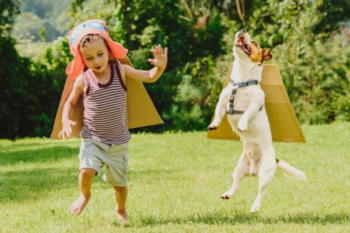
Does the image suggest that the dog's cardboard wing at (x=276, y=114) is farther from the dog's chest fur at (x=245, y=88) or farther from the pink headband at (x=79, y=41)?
the pink headband at (x=79, y=41)

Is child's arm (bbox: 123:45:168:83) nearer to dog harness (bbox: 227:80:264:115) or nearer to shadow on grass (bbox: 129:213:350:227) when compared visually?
dog harness (bbox: 227:80:264:115)

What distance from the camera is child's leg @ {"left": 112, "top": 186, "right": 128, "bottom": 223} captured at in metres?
4.43

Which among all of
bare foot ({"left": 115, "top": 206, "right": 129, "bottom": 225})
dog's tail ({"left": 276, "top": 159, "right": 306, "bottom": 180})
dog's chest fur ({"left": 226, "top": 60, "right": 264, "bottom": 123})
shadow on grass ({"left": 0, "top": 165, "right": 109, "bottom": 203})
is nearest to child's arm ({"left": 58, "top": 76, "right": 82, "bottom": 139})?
bare foot ({"left": 115, "top": 206, "right": 129, "bottom": 225})

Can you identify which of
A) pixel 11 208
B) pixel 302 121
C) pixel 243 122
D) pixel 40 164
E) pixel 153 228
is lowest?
pixel 302 121

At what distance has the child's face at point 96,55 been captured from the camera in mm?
3990

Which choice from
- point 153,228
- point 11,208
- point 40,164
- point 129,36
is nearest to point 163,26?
point 129,36

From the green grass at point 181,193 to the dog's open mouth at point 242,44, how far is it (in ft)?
4.59

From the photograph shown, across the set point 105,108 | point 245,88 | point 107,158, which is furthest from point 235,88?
point 107,158

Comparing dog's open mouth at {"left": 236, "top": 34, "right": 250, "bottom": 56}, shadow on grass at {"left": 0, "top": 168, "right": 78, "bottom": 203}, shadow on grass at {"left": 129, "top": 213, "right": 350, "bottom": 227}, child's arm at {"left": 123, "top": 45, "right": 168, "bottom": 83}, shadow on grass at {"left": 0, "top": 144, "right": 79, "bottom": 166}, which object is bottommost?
shadow on grass at {"left": 0, "top": 144, "right": 79, "bottom": 166}

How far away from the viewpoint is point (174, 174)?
7.45 m

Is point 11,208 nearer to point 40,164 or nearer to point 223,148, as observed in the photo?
point 40,164

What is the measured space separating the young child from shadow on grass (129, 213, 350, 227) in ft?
1.89

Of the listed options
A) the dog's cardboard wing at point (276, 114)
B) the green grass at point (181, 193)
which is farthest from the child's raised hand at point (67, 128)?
the dog's cardboard wing at point (276, 114)

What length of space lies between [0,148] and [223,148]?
17.2 ft
